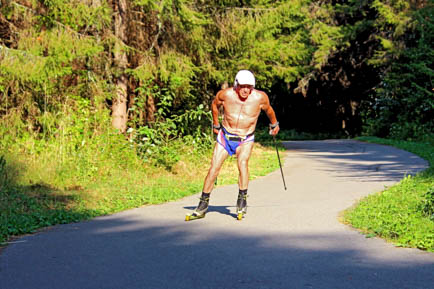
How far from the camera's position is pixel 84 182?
41.0ft

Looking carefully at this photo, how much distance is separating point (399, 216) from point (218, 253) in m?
2.99

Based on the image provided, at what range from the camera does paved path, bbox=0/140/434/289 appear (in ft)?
19.2

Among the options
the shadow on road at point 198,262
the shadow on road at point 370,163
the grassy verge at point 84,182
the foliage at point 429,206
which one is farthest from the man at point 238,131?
the shadow on road at point 370,163

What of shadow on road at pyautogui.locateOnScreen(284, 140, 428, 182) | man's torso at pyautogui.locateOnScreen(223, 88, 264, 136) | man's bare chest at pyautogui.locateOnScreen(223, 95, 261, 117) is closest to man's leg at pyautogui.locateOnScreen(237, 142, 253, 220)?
man's torso at pyautogui.locateOnScreen(223, 88, 264, 136)

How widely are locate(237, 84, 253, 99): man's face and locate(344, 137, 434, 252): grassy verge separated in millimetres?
2211

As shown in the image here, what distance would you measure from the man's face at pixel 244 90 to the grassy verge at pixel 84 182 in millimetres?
2832

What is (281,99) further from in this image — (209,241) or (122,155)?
(209,241)

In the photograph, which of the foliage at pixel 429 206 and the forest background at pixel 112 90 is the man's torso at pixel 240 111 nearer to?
the forest background at pixel 112 90

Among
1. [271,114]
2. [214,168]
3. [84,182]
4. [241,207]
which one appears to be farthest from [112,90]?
[241,207]

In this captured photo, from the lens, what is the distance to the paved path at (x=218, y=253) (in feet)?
19.2

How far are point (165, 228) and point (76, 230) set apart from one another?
1155 millimetres

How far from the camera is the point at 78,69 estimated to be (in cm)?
1594

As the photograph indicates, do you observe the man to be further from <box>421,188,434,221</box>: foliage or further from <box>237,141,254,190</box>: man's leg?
<box>421,188,434,221</box>: foliage

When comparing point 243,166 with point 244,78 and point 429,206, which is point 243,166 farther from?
point 429,206
